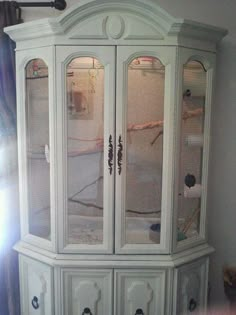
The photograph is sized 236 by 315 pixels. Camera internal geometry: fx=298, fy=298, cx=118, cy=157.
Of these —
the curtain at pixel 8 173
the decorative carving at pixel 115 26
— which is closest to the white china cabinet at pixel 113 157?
the decorative carving at pixel 115 26

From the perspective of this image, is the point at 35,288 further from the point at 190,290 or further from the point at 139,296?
the point at 190,290

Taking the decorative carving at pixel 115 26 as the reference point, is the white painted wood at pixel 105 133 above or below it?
below

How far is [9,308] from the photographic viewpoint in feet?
6.13

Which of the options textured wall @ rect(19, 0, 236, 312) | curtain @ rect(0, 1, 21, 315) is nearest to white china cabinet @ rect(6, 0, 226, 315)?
curtain @ rect(0, 1, 21, 315)

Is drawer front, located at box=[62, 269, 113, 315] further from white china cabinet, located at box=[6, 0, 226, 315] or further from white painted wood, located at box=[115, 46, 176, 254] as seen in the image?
white painted wood, located at box=[115, 46, 176, 254]

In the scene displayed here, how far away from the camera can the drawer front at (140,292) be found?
1.56 meters

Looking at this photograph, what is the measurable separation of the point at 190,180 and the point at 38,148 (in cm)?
85

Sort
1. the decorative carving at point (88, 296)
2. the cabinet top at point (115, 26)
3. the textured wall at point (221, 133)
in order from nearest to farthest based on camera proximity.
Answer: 1. the cabinet top at point (115, 26)
2. the decorative carving at point (88, 296)
3. the textured wall at point (221, 133)

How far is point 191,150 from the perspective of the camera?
162 centimetres

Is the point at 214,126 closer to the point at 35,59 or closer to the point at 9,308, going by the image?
the point at 35,59

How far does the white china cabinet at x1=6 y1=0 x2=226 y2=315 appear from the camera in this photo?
1.42 metres

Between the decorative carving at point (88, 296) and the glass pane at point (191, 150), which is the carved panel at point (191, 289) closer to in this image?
the glass pane at point (191, 150)

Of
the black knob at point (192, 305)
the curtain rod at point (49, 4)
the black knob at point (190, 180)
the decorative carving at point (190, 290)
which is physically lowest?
the black knob at point (192, 305)

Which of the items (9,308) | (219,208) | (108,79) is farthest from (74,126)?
(9,308)
